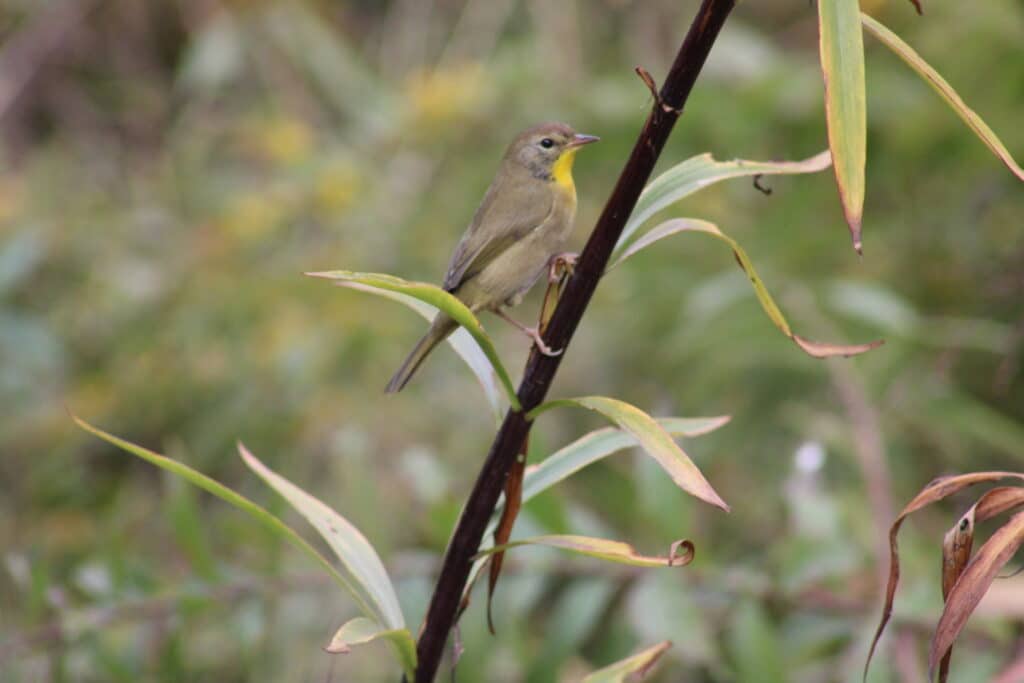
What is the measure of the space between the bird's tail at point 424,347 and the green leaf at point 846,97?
621 millimetres

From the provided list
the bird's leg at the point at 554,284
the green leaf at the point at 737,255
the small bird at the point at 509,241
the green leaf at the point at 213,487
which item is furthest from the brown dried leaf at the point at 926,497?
the small bird at the point at 509,241

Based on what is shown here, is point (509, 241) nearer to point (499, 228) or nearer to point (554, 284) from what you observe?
point (499, 228)

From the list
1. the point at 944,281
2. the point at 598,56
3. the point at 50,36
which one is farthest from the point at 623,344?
the point at 50,36

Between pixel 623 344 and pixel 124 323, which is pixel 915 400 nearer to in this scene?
pixel 623 344

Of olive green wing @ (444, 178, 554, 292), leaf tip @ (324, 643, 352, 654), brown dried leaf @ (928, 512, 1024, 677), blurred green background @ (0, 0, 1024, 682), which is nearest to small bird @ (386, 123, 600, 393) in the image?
olive green wing @ (444, 178, 554, 292)

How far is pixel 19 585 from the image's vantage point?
1737 mm

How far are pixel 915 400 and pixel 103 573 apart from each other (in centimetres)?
162

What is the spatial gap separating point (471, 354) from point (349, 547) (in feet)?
0.72

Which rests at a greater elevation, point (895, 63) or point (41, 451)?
point (895, 63)

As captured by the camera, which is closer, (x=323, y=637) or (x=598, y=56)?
(x=323, y=637)

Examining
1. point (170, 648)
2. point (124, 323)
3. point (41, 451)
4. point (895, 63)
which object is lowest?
point (41, 451)

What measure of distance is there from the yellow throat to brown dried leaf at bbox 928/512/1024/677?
1.05 metres

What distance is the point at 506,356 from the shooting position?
344 centimetres

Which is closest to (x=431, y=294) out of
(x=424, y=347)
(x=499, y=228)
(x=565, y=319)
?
(x=565, y=319)
